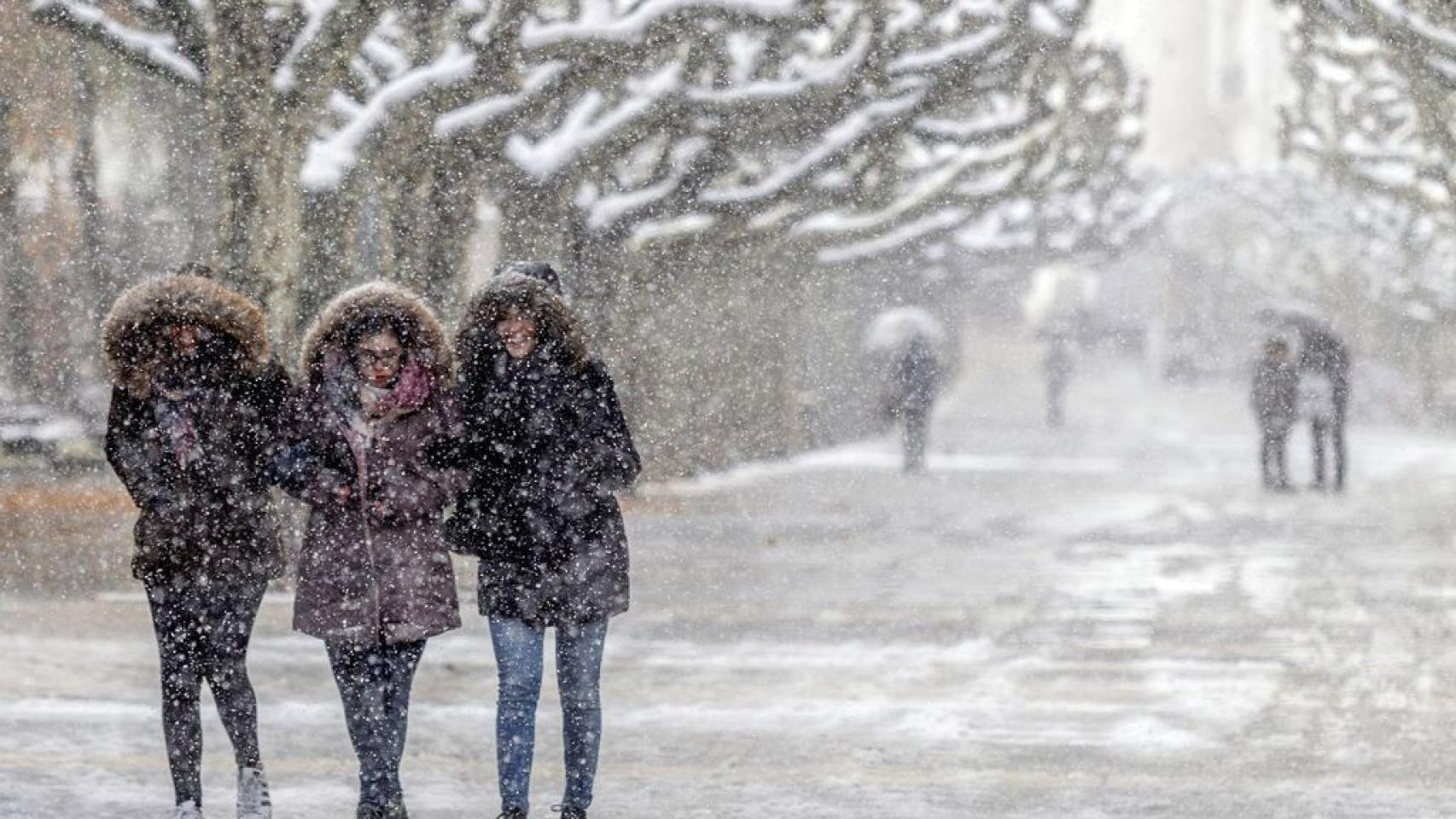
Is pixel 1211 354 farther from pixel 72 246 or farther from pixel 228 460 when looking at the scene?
pixel 228 460

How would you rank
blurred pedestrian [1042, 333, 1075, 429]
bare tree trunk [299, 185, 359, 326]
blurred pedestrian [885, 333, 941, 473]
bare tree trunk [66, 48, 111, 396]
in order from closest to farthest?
1. bare tree trunk [299, 185, 359, 326]
2. blurred pedestrian [885, 333, 941, 473]
3. bare tree trunk [66, 48, 111, 396]
4. blurred pedestrian [1042, 333, 1075, 429]

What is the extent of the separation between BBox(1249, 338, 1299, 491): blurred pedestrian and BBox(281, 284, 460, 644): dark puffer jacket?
14557 mm

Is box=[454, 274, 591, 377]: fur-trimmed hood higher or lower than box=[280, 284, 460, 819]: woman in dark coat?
higher

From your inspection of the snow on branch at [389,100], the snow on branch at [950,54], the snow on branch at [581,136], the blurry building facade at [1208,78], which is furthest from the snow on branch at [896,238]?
the blurry building facade at [1208,78]

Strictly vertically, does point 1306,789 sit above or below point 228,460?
below

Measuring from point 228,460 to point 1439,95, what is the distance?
47.3ft

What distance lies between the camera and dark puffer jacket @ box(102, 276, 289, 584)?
18.7 ft

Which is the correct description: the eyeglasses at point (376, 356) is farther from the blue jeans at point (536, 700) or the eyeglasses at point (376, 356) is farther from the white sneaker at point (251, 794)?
the white sneaker at point (251, 794)

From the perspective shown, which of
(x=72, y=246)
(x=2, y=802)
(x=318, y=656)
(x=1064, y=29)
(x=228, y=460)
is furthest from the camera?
(x=72, y=246)

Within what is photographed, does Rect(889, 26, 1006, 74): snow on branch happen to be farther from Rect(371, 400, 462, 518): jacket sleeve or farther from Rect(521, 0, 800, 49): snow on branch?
Rect(371, 400, 462, 518): jacket sleeve

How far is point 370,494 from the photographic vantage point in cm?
568

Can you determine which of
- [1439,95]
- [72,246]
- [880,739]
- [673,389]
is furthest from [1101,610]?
[72,246]

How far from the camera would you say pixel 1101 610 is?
11133 mm

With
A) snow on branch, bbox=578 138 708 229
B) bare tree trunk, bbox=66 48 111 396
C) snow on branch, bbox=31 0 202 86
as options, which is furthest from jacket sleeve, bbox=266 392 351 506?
bare tree trunk, bbox=66 48 111 396
